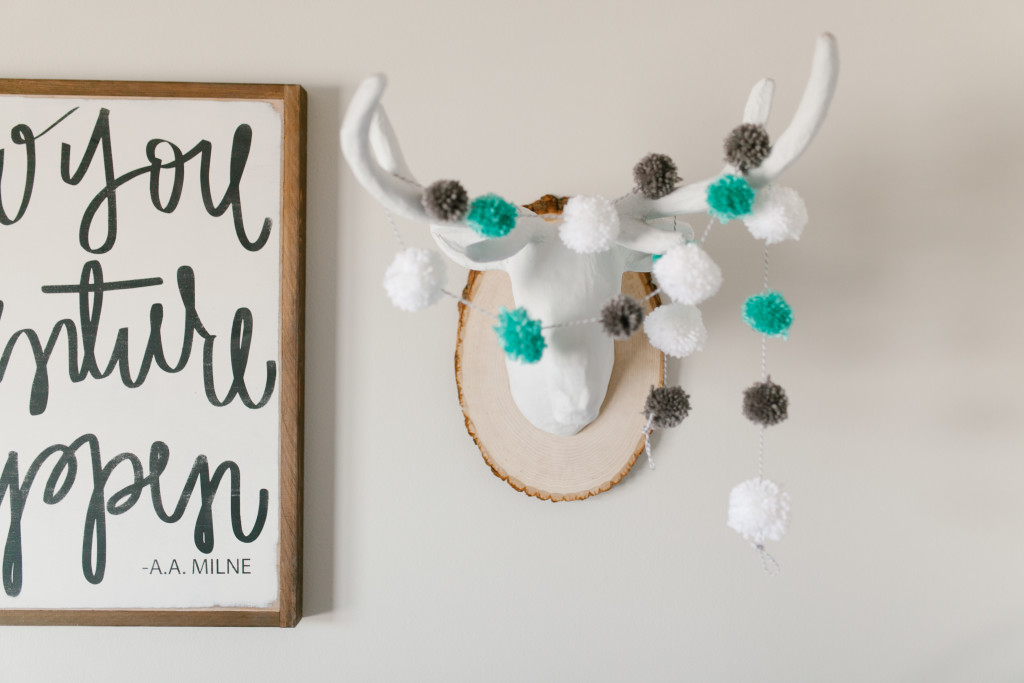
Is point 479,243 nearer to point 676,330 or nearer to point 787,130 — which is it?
point 676,330

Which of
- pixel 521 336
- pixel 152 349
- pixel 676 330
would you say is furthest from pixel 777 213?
pixel 152 349

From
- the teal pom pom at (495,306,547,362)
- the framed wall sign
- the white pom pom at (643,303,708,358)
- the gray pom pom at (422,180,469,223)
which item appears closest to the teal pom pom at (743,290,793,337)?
the white pom pom at (643,303,708,358)

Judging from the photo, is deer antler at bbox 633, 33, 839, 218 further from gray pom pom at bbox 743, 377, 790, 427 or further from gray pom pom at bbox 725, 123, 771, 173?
gray pom pom at bbox 743, 377, 790, 427

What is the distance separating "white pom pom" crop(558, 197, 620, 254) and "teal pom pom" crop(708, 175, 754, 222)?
0.12 meters

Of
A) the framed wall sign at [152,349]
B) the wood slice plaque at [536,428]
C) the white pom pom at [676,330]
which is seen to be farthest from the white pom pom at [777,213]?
the framed wall sign at [152,349]

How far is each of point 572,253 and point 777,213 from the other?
259 millimetres

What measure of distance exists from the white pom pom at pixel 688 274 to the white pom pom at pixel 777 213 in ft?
0.25

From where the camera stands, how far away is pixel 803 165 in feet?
3.63

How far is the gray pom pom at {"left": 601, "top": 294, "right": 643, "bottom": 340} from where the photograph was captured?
77cm

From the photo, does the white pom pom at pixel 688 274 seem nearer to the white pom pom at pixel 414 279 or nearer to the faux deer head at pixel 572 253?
the faux deer head at pixel 572 253

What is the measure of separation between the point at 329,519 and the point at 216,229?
0.51m

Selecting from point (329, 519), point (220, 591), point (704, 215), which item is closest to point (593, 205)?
point (704, 215)

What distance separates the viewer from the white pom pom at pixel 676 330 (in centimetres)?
86

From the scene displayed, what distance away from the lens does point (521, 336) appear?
78 centimetres
